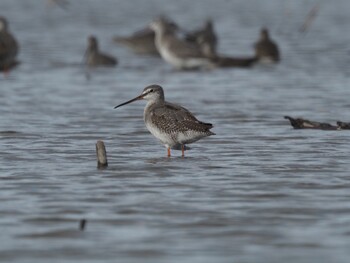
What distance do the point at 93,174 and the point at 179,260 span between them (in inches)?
153

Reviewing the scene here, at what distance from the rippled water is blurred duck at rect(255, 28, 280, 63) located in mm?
436

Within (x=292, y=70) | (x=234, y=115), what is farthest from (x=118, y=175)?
(x=292, y=70)

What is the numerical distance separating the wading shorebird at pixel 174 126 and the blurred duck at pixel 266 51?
12.4 metres

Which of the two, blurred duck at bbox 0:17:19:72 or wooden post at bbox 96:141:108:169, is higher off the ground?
blurred duck at bbox 0:17:19:72

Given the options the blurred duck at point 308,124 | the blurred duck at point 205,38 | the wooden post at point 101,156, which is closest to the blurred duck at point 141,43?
the blurred duck at point 205,38

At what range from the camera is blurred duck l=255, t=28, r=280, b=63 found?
2617cm

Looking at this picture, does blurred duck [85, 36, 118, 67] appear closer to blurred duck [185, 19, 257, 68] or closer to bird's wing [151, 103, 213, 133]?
blurred duck [185, 19, 257, 68]

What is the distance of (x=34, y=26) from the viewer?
121 feet

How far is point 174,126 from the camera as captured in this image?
13406 millimetres

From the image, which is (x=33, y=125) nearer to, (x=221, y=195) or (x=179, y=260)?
(x=221, y=195)

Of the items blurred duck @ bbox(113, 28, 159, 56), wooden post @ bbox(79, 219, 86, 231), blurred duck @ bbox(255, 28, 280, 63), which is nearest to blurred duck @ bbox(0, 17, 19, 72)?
blurred duck @ bbox(113, 28, 159, 56)

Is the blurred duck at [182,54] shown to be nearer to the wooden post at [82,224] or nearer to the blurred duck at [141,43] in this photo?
the blurred duck at [141,43]

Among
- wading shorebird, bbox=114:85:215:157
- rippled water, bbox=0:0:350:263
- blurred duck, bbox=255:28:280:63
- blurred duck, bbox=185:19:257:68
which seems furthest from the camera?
blurred duck, bbox=255:28:280:63

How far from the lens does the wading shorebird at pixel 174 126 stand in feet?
43.9
